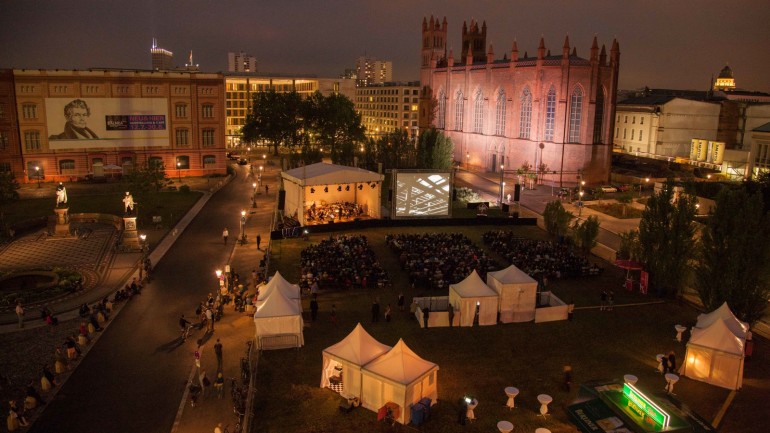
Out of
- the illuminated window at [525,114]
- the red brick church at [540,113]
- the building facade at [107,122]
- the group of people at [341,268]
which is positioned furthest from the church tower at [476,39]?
the group of people at [341,268]

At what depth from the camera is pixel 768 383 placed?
18672mm

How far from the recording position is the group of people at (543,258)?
29062mm

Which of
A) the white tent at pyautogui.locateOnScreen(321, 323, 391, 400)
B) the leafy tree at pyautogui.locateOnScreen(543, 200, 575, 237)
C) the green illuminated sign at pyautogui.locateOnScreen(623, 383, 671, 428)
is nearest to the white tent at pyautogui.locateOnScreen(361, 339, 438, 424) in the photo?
the white tent at pyautogui.locateOnScreen(321, 323, 391, 400)

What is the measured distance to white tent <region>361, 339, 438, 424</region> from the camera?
15.9 m

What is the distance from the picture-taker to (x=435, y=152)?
202 ft

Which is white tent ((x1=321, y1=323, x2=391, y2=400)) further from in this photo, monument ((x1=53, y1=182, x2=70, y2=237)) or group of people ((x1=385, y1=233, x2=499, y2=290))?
monument ((x1=53, y1=182, x2=70, y2=237))

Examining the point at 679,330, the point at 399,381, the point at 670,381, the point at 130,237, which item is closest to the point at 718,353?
the point at 670,381

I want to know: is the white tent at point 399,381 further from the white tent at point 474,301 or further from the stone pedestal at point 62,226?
the stone pedestal at point 62,226

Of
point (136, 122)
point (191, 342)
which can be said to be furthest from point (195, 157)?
point (191, 342)

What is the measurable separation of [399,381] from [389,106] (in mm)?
130422

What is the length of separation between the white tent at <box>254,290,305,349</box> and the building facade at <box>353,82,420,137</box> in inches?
4234

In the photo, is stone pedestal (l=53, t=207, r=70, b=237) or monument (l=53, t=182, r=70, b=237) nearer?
monument (l=53, t=182, r=70, b=237)

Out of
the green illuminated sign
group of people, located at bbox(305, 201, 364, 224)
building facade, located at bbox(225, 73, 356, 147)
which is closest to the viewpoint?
the green illuminated sign

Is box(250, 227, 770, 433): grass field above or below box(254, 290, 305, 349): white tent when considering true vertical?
below
